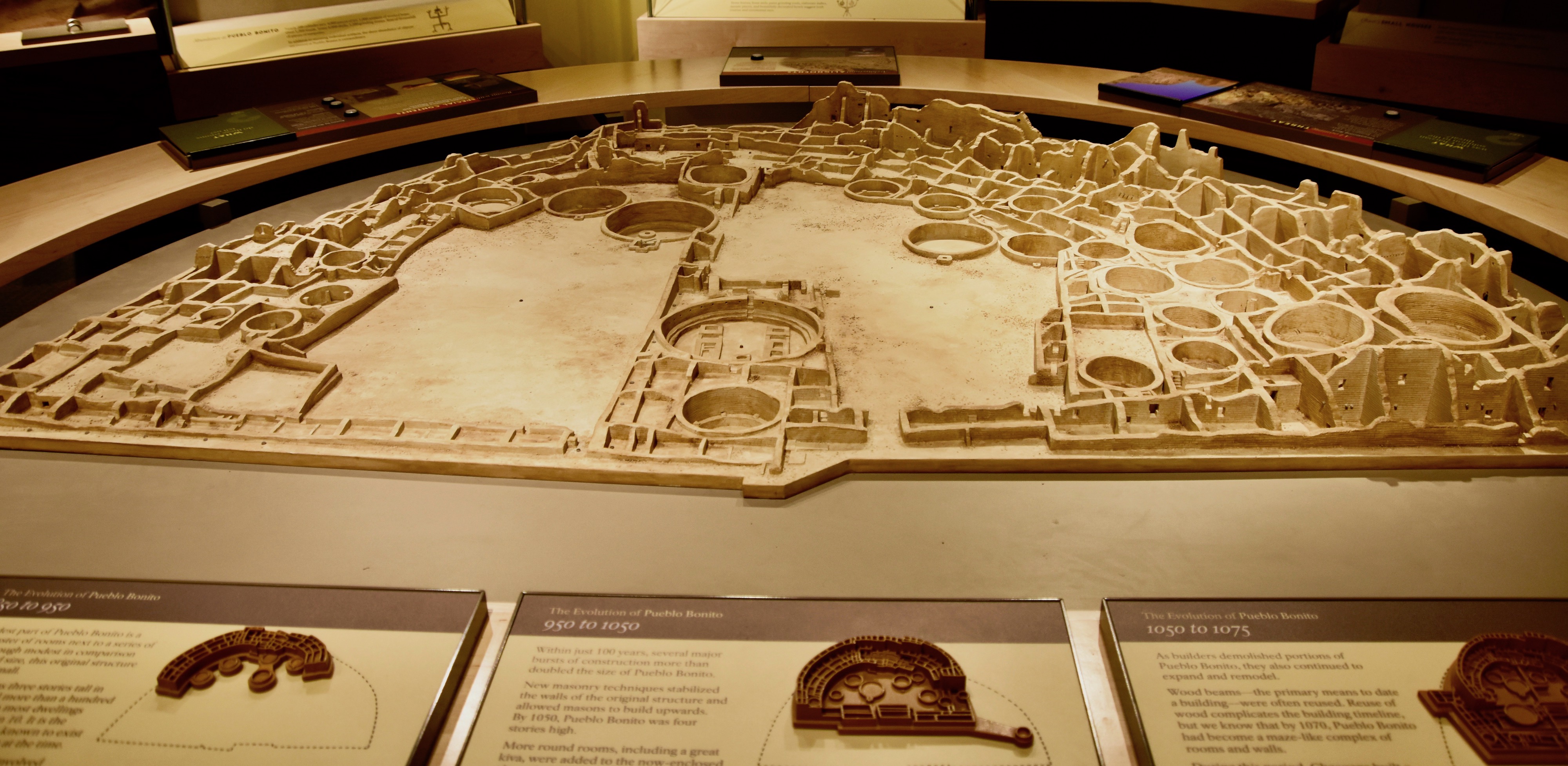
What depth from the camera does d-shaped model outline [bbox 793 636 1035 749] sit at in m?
3.04

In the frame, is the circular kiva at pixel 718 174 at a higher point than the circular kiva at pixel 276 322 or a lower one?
higher

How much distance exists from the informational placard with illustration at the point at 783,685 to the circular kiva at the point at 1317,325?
140 inches

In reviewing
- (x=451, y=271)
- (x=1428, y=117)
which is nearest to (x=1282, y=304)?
(x=1428, y=117)

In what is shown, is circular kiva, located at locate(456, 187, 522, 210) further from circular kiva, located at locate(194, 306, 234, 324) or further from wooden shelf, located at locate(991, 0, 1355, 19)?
wooden shelf, located at locate(991, 0, 1355, 19)

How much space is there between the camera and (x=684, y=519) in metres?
4.61

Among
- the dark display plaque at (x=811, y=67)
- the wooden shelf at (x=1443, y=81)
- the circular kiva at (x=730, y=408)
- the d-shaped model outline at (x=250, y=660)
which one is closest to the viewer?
the d-shaped model outline at (x=250, y=660)

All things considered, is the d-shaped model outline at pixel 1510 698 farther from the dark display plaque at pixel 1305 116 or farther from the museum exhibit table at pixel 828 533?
the dark display plaque at pixel 1305 116

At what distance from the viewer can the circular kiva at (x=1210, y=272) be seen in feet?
22.4

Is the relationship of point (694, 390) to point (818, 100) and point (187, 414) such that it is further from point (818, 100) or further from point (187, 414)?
point (818, 100)

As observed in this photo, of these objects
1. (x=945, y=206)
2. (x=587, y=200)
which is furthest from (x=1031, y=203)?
(x=587, y=200)

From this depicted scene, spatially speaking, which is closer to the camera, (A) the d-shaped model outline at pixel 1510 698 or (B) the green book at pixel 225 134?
(A) the d-shaped model outline at pixel 1510 698

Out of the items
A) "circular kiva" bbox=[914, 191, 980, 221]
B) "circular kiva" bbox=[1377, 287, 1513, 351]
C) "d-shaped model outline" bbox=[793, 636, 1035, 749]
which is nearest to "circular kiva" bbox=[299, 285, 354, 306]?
"circular kiva" bbox=[914, 191, 980, 221]

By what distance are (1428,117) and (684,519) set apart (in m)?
7.09

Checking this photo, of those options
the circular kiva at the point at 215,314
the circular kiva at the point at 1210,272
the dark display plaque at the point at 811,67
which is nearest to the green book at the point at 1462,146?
the circular kiva at the point at 1210,272
